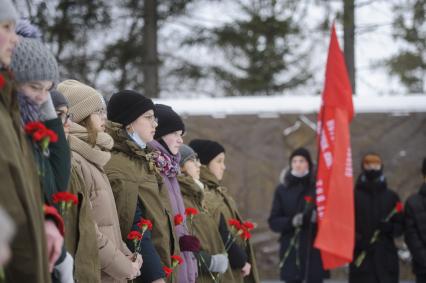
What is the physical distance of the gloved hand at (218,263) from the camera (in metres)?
6.68

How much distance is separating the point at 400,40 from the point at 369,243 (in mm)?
9559

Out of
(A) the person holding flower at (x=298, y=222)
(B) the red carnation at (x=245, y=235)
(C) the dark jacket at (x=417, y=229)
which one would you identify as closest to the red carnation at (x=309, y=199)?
(A) the person holding flower at (x=298, y=222)

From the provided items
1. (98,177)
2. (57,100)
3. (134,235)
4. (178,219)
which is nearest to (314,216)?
(178,219)

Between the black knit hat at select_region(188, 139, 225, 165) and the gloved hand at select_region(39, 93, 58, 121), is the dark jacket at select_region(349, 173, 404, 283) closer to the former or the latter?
the black knit hat at select_region(188, 139, 225, 165)

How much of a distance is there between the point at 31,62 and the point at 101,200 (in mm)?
1362

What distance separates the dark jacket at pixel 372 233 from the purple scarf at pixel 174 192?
15.0ft

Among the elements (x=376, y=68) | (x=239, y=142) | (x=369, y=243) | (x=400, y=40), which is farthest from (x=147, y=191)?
(x=376, y=68)

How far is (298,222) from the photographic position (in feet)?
33.0

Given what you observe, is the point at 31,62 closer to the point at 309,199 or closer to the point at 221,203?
the point at 221,203

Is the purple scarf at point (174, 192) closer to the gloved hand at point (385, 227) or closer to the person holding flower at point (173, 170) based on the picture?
the person holding flower at point (173, 170)

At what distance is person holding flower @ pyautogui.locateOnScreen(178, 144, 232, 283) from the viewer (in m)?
6.63

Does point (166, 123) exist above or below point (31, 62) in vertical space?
below

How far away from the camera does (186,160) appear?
7102 millimetres

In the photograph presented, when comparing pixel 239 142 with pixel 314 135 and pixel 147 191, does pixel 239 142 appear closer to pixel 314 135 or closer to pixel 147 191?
pixel 314 135
